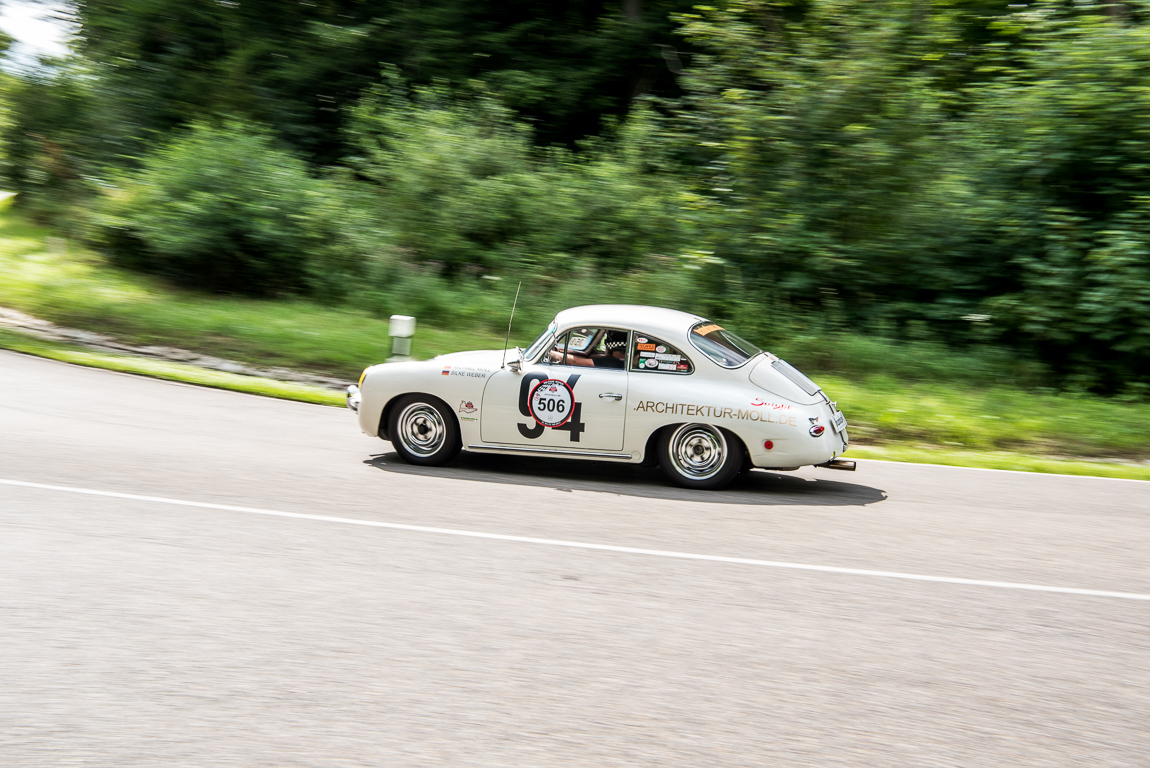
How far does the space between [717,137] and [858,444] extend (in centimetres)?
767

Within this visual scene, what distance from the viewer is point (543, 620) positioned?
5.14 m

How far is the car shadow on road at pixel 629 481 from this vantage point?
8.09m

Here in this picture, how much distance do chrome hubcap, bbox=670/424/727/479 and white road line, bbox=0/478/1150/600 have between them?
1.96 m

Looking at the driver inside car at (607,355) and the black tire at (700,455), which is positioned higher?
the driver inside car at (607,355)

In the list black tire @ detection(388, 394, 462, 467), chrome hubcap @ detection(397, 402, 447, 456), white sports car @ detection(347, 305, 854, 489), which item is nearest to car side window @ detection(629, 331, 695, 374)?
white sports car @ detection(347, 305, 854, 489)

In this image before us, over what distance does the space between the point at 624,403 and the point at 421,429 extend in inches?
76.1

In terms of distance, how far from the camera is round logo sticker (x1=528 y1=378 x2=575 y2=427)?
328 inches

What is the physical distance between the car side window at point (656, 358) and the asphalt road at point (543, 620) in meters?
1.04

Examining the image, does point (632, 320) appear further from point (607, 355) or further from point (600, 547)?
point (600, 547)

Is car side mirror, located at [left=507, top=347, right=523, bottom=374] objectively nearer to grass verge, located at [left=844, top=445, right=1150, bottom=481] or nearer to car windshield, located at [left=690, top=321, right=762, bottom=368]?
car windshield, located at [left=690, top=321, right=762, bottom=368]

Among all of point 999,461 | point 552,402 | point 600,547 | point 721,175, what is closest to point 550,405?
point 552,402

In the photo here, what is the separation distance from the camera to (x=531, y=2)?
1008 inches

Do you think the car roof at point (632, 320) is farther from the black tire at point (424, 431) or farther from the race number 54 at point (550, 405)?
the black tire at point (424, 431)

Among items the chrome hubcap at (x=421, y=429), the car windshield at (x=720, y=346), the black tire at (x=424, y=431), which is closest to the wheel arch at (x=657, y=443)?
the car windshield at (x=720, y=346)
